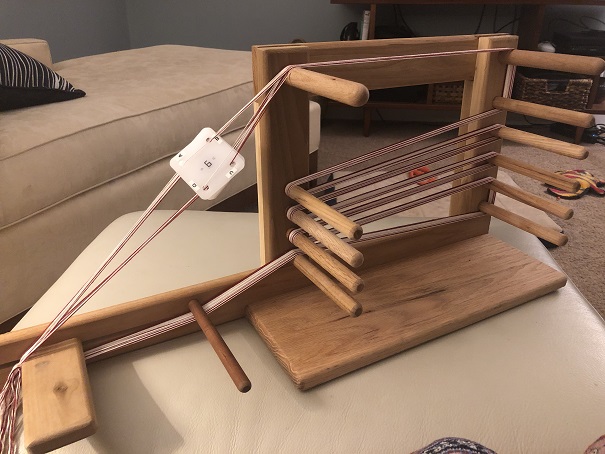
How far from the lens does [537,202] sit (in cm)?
57

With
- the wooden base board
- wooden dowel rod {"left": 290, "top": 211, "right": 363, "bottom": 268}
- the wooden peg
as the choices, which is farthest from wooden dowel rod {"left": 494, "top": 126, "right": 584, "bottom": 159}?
the wooden peg

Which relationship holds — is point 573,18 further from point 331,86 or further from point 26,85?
point 331,86

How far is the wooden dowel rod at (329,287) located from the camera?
42 centimetres

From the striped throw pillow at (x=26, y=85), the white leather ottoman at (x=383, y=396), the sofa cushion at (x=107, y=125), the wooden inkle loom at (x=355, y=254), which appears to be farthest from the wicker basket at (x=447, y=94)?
the white leather ottoman at (x=383, y=396)

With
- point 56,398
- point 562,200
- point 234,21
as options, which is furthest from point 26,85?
point 234,21

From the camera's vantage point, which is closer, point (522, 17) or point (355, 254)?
point (355, 254)

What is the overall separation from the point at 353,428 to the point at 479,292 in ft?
0.70

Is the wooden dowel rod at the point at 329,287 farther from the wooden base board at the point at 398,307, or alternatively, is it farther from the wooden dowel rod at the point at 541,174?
the wooden dowel rod at the point at 541,174

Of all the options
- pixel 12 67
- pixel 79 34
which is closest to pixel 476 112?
pixel 12 67

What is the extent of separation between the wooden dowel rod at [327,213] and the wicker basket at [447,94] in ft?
6.50

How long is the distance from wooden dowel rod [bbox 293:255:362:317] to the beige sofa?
62 cm

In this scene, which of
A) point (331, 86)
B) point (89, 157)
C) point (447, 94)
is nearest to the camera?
point (331, 86)

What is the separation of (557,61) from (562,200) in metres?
1.29

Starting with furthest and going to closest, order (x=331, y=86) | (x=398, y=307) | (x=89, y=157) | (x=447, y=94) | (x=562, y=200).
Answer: (x=447, y=94) → (x=562, y=200) → (x=89, y=157) → (x=398, y=307) → (x=331, y=86)
